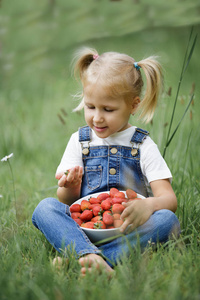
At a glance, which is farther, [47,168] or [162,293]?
[47,168]

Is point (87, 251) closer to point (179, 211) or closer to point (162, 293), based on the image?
point (162, 293)

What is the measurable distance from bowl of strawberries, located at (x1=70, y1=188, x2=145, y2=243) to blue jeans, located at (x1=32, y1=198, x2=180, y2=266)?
0.04 metres

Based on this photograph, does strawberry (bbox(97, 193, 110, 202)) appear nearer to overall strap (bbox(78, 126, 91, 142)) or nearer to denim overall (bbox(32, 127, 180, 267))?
denim overall (bbox(32, 127, 180, 267))

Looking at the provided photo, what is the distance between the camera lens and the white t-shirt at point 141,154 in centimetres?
162

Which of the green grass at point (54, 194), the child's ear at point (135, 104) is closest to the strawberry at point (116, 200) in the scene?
the green grass at point (54, 194)

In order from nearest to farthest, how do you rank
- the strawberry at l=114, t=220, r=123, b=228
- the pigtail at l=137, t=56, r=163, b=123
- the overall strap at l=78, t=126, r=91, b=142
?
the strawberry at l=114, t=220, r=123, b=228, the pigtail at l=137, t=56, r=163, b=123, the overall strap at l=78, t=126, r=91, b=142

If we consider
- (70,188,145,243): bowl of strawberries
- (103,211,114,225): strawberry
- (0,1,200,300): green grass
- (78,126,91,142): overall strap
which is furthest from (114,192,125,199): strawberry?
(78,126,91,142): overall strap

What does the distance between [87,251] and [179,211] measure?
0.57 meters

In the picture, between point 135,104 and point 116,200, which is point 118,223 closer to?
point 116,200

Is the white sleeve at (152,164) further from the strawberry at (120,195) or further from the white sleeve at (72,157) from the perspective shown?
the white sleeve at (72,157)

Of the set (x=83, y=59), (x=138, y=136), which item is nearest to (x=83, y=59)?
(x=83, y=59)

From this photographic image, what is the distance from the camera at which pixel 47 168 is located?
258cm

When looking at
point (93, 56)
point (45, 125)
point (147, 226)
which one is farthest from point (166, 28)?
point (45, 125)

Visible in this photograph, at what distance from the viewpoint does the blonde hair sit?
5.24 feet
